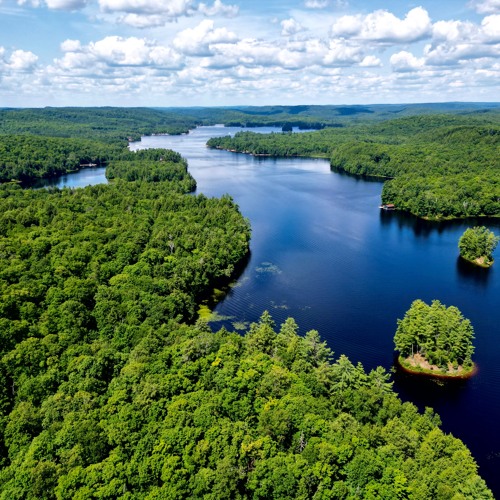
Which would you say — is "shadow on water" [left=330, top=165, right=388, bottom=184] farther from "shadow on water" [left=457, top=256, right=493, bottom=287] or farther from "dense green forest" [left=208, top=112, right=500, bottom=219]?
"shadow on water" [left=457, top=256, right=493, bottom=287]

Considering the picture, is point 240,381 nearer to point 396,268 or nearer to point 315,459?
point 315,459

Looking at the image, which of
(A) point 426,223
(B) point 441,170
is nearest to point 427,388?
(A) point 426,223

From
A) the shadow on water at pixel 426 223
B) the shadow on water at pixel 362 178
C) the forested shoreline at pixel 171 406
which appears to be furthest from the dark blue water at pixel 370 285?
the shadow on water at pixel 362 178

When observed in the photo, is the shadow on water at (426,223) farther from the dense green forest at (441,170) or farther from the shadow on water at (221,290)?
the shadow on water at (221,290)

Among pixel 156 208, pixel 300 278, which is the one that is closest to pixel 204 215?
pixel 156 208

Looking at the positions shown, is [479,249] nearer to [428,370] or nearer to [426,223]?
[426,223]

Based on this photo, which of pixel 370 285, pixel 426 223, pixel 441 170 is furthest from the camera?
pixel 441 170

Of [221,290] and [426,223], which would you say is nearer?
[221,290]
